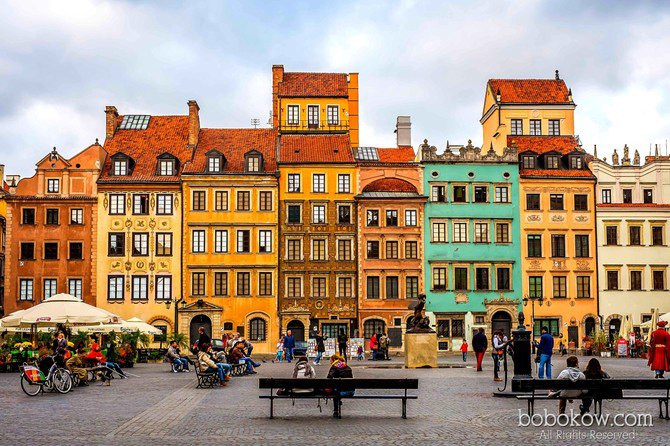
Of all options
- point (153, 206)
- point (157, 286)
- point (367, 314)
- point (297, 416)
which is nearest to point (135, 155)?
point (153, 206)

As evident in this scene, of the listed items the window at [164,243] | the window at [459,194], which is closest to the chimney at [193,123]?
the window at [164,243]

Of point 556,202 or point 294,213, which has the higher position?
point 556,202

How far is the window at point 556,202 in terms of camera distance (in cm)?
6612

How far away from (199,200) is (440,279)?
16641 mm

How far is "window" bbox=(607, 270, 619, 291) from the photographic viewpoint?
6594cm

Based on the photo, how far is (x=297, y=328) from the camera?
209 ft

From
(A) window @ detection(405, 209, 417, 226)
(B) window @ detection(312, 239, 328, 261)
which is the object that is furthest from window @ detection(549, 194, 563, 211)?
(B) window @ detection(312, 239, 328, 261)

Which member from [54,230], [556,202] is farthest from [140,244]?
[556,202]

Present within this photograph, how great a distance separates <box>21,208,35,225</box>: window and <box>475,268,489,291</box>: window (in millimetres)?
29216

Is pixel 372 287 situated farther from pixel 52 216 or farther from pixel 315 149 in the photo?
pixel 52 216

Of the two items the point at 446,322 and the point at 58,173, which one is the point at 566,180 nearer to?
the point at 446,322

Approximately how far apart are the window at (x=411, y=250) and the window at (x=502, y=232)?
5566 millimetres

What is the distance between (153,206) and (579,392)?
4857cm

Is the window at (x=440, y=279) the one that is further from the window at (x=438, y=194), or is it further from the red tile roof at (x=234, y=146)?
the red tile roof at (x=234, y=146)
